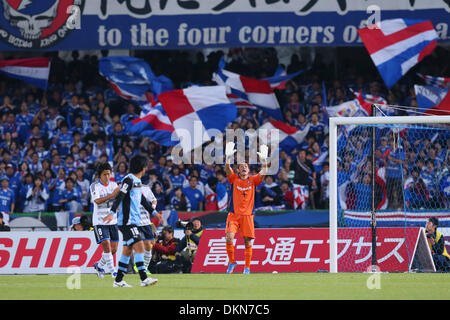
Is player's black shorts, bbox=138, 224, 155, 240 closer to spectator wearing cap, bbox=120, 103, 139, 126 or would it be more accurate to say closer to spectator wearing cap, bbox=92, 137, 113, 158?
spectator wearing cap, bbox=92, 137, 113, 158

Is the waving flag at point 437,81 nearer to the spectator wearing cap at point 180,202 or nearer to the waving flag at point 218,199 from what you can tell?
the waving flag at point 218,199

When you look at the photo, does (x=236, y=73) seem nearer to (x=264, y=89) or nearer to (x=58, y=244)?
(x=264, y=89)

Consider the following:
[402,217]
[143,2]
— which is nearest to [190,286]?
[402,217]

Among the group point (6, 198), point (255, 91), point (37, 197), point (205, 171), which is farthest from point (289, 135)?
point (6, 198)

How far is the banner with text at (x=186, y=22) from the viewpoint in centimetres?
2148

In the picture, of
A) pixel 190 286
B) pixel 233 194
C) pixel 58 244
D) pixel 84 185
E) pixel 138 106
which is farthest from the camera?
pixel 138 106

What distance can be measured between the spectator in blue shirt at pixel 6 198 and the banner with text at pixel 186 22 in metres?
4.11

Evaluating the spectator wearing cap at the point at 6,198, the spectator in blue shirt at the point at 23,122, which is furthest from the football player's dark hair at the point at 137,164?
the spectator in blue shirt at the point at 23,122

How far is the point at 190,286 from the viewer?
37.2 ft

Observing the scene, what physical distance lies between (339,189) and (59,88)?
9656 millimetres

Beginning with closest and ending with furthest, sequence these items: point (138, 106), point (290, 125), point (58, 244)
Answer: point (58, 244) < point (290, 125) < point (138, 106)

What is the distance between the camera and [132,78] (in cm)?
2286

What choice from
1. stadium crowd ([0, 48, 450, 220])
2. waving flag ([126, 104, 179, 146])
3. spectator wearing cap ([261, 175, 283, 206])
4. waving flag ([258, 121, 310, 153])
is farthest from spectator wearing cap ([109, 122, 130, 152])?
spectator wearing cap ([261, 175, 283, 206])

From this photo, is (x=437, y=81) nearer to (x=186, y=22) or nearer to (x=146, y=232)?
(x=186, y=22)
